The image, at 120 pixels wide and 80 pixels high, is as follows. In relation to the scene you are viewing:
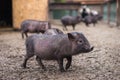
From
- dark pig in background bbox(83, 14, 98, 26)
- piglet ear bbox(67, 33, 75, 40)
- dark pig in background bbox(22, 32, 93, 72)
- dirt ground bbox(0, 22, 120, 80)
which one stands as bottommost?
dark pig in background bbox(83, 14, 98, 26)

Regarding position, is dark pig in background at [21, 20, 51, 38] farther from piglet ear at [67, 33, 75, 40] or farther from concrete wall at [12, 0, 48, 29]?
piglet ear at [67, 33, 75, 40]

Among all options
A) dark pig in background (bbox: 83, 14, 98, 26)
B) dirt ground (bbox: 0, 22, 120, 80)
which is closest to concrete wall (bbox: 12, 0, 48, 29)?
dirt ground (bbox: 0, 22, 120, 80)

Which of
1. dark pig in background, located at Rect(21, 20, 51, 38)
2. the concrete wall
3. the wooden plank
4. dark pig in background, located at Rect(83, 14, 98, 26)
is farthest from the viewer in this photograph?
the wooden plank

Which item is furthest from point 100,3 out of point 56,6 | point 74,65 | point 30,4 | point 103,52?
point 74,65

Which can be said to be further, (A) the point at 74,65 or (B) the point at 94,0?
(B) the point at 94,0

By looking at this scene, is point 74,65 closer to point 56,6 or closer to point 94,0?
point 56,6

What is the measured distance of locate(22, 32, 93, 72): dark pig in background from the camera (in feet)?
21.8

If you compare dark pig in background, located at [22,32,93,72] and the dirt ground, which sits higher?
dark pig in background, located at [22,32,93,72]

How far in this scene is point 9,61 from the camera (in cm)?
863

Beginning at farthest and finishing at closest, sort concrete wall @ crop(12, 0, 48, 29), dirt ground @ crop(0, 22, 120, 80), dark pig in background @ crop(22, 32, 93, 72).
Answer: concrete wall @ crop(12, 0, 48, 29) → dirt ground @ crop(0, 22, 120, 80) → dark pig in background @ crop(22, 32, 93, 72)

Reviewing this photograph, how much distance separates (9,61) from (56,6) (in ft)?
67.8

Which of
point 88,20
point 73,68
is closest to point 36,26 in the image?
point 73,68

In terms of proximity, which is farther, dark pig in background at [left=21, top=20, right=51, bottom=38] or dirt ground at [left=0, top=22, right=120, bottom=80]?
dark pig in background at [left=21, top=20, right=51, bottom=38]

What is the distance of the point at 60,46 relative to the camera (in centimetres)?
684
